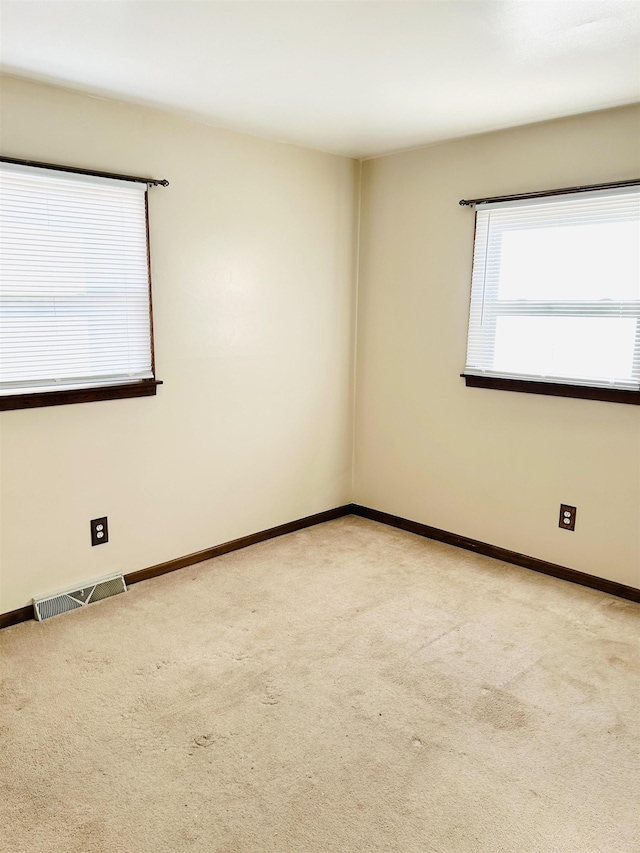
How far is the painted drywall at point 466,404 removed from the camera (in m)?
3.20

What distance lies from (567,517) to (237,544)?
6.28 ft

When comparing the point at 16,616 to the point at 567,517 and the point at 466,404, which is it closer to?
the point at 466,404

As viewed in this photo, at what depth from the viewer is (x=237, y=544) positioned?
3836mm

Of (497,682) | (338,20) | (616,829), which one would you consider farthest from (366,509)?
(338,20)

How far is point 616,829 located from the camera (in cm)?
183

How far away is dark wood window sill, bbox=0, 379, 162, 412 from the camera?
2.80 metres

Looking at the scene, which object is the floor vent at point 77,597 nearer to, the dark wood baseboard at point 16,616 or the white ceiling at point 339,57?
the dark wood baseboard at point 16,616

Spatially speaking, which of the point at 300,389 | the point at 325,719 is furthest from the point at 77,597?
the point at 300,389

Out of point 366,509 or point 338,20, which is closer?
point 338,20

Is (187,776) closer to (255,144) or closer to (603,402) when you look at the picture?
(603,402)

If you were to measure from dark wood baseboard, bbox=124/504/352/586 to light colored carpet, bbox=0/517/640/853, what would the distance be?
80mm

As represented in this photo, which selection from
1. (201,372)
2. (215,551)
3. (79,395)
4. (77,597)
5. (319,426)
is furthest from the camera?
(319,426)

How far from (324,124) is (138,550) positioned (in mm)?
2471

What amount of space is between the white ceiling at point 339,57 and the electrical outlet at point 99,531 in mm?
2024
